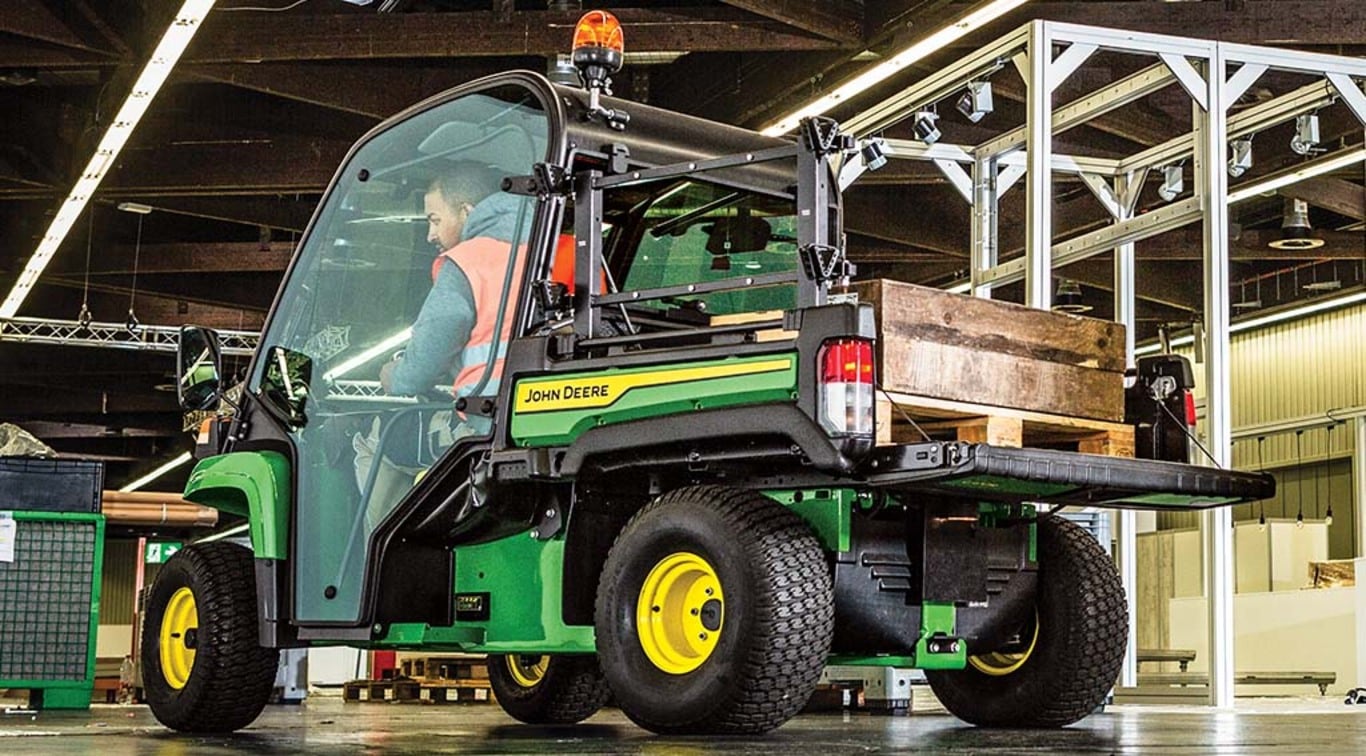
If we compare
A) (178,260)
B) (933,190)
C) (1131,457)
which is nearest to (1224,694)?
(1131,457)

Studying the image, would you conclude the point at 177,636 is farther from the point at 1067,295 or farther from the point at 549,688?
the point at 1067,295

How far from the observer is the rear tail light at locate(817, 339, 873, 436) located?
5.06m

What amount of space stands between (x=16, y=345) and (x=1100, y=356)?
→ 22.3 meters

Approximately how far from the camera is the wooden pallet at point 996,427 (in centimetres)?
562

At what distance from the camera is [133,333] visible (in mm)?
22281

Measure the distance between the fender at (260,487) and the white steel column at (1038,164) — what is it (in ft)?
15.4

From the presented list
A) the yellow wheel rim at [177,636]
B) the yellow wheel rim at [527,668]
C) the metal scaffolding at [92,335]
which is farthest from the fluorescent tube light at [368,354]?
the metal scaffolding at [92,335]

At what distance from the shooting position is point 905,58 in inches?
523

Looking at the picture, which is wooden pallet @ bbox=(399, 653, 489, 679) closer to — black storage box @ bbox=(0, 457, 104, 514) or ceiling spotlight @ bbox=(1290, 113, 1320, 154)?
black storage box @ bbox=(0, 457, 104, 514)

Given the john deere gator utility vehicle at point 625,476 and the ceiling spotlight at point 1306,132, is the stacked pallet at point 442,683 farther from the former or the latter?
the ceiling spotlight at point 1306,132

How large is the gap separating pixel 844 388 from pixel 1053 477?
0.81 metres

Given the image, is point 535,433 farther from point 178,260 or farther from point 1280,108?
point 178,260

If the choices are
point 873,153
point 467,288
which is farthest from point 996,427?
point 873,153

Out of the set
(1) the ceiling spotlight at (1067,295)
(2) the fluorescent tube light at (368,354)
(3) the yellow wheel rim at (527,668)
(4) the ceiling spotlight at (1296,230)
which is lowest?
(3) the yellow wheel rim at (527,668)
